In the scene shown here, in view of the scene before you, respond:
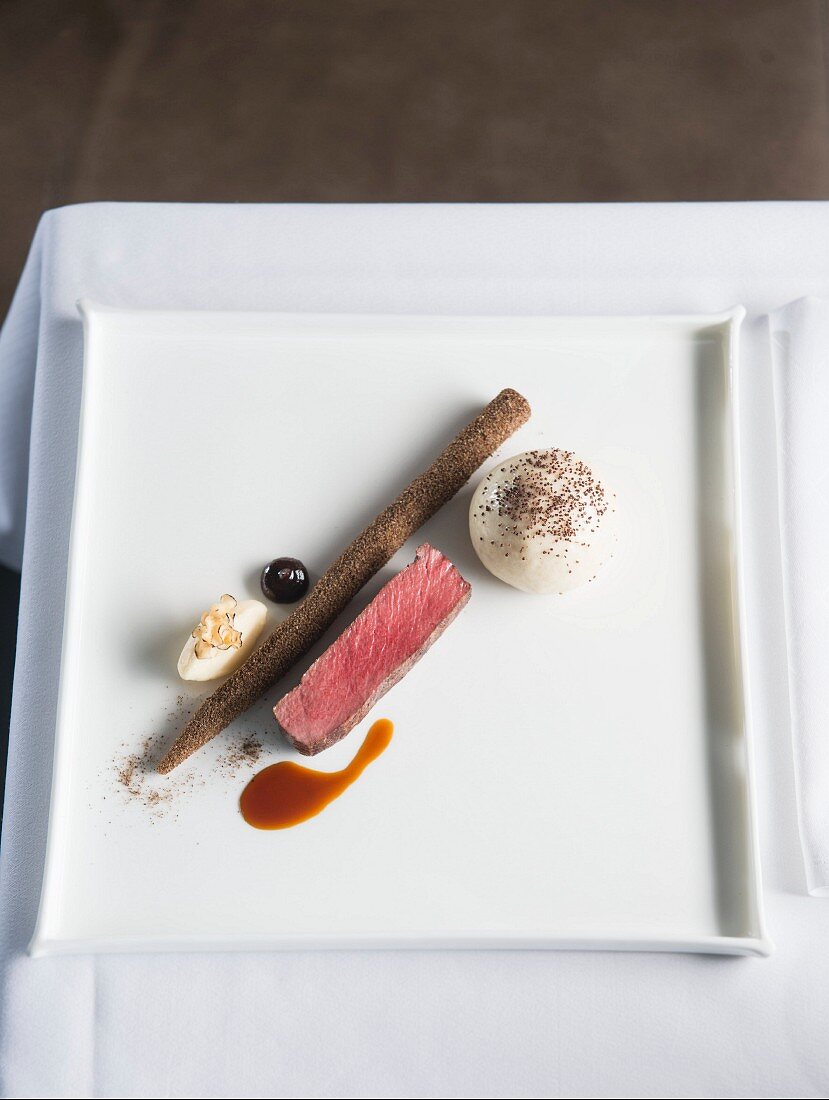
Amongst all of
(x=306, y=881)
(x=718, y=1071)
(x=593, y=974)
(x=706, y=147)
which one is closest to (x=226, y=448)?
(x=306, y=881)

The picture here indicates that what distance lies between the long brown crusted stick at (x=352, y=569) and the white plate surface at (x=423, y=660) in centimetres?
3

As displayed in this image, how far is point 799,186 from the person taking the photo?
6.54 ft

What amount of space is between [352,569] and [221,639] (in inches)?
7.5

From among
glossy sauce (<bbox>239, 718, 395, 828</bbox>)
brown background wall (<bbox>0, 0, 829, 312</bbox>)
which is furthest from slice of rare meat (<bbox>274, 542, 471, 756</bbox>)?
brown background wall (<bbox>0, 0, 829, 312</bbox>)

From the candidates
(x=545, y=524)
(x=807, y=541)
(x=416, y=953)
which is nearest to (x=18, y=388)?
(x=545, y=524)

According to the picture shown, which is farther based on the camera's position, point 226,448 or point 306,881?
point 226,448

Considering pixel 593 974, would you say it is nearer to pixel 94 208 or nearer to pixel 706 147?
pixel 94 208

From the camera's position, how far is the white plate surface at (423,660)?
1114mm

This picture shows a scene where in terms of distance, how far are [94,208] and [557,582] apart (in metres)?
0.85

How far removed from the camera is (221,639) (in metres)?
1.16

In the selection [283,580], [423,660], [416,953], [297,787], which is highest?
[283,580]

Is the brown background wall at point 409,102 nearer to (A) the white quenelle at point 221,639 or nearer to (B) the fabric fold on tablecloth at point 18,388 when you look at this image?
(B) the fabric fold on tablecloth at point 18,388

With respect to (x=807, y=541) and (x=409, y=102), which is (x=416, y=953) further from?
(x=409, y=102)

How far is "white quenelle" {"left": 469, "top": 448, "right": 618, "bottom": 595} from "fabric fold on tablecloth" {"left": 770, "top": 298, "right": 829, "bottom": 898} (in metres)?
0.25
